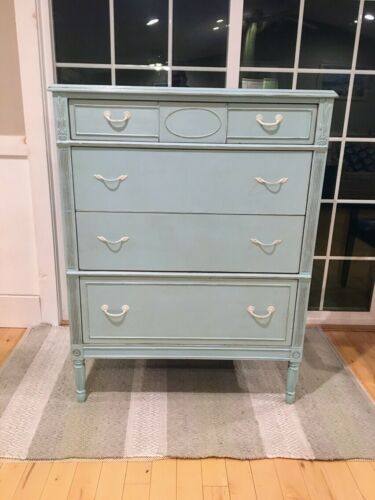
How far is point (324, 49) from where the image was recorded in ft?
6.27

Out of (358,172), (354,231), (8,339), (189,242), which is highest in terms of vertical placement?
(358,172)

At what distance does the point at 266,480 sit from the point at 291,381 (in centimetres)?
41

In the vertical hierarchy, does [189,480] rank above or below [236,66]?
below

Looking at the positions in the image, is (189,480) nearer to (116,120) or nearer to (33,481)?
(33,481)

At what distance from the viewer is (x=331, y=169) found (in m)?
2.06

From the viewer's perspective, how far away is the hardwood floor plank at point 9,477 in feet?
3.99

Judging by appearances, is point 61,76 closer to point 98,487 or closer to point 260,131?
point 260,131

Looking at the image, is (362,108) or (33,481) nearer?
(33,481)

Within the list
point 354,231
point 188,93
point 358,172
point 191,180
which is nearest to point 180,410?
point 191,180

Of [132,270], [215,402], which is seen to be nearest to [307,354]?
[215,402]

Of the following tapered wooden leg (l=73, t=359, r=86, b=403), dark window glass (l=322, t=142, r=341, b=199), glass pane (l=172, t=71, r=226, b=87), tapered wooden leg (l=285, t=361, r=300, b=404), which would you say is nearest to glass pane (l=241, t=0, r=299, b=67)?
glass pane (l=172, t=71, r=226, b=87)

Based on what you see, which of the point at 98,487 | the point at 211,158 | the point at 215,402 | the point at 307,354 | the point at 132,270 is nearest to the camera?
the point at 98,487

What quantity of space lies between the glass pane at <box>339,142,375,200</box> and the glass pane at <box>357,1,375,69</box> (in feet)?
1.26

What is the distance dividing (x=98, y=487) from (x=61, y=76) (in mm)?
1768
